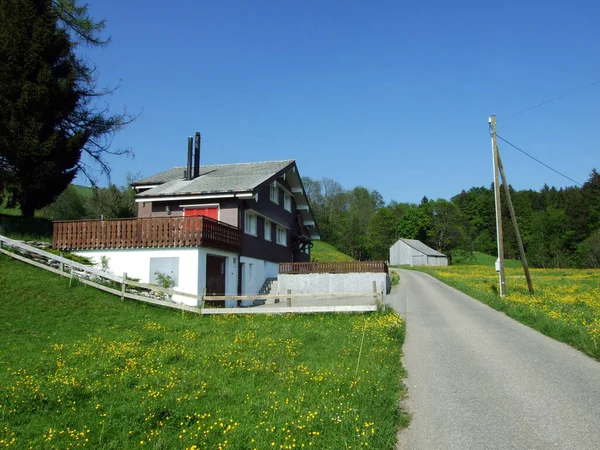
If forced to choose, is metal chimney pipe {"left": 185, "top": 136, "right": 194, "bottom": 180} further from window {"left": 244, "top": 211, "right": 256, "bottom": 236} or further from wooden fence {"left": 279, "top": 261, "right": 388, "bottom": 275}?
wooden fence {"left": 279, "top": 261, "right": 388, "bottom": 275}

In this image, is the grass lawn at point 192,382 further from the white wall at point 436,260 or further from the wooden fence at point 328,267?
the white wall at point 436,260

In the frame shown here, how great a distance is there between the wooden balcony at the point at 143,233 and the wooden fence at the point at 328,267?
261 inches

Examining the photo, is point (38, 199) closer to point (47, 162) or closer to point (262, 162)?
point (47, 162)

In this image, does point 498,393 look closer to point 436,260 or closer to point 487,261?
point 436,260

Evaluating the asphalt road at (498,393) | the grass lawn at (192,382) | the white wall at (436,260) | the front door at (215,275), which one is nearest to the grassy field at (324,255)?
the white wall at (436,260)

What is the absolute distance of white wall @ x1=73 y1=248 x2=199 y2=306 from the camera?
70.5ft

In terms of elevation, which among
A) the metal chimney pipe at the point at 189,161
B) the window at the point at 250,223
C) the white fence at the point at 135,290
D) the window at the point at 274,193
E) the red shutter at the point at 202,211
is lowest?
the white fence at the point at 135,290

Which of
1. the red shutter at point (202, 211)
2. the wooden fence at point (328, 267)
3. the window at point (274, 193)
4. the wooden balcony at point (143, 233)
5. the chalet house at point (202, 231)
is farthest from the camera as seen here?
the window at point (274, 193)

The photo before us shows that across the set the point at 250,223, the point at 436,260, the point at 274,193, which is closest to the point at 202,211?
the point at 250,223

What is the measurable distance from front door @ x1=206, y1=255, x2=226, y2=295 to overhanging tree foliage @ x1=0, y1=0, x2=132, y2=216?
10.3 meters

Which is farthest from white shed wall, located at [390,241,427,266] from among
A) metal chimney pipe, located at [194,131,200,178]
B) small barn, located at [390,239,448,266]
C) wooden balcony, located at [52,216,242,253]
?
wooden balcony, located at [52,216,242,253]

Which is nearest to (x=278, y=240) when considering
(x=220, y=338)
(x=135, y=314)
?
(x=135, y=314)

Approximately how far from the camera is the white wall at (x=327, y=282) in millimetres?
29891

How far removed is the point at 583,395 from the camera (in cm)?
764
